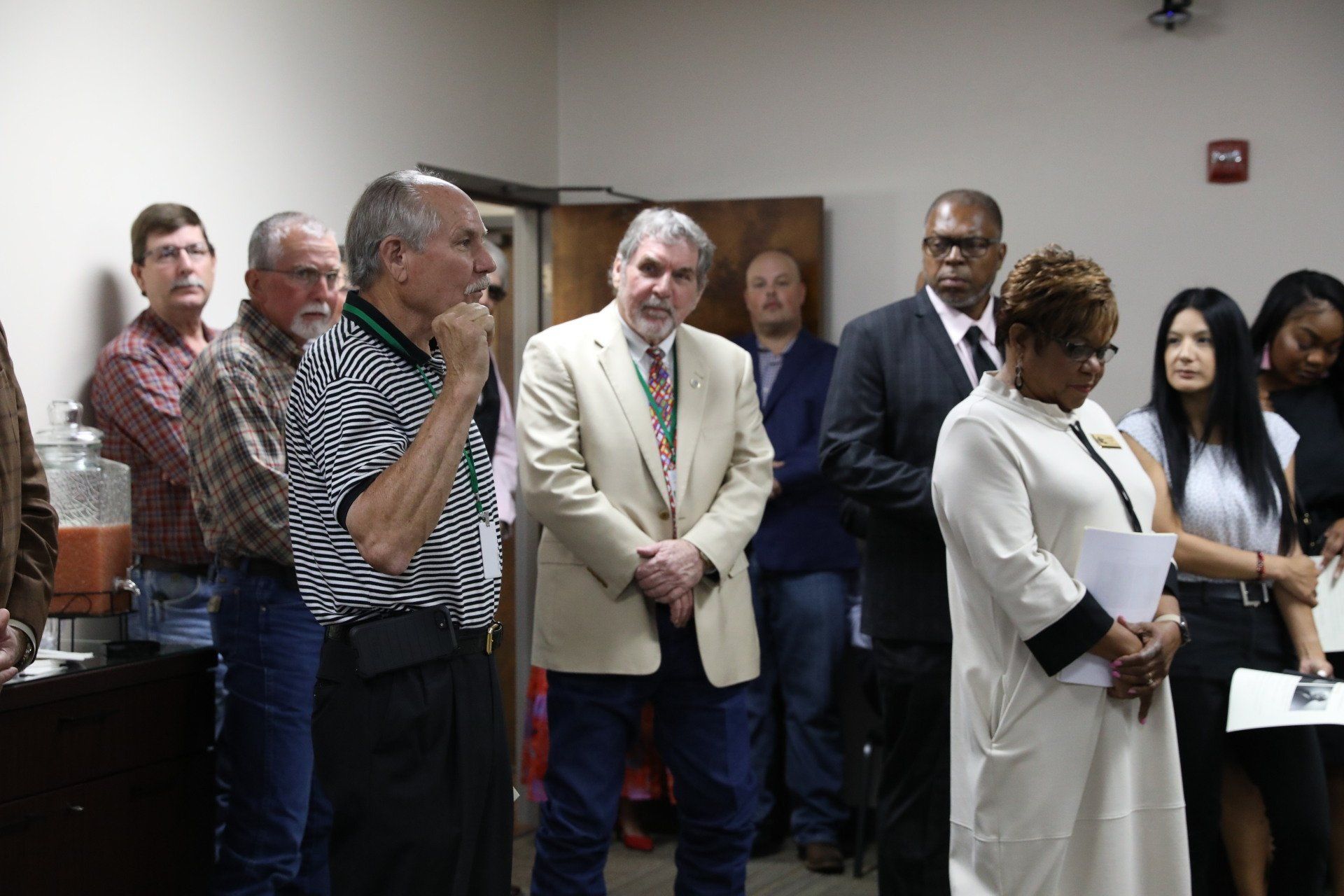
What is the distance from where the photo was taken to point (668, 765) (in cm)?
283

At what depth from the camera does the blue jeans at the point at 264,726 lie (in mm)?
2811

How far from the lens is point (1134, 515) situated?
2.35 meters

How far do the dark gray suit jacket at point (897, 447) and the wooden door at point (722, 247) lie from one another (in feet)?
5.61

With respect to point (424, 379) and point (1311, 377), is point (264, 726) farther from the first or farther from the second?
point (1311, 377)

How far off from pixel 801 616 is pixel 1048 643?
6.68ft

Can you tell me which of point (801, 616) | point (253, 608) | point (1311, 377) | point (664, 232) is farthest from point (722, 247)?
point (253, 608)

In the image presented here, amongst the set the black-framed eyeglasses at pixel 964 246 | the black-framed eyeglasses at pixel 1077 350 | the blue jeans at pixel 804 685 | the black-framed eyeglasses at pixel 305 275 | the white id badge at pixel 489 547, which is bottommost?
the blue jeans at pixel 804 685

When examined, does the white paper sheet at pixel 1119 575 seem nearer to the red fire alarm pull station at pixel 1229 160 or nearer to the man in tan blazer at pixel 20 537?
the man in tan blazer at pixel 20 537

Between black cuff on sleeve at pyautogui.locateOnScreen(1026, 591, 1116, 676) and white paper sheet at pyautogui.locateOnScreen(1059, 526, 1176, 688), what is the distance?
29 mm

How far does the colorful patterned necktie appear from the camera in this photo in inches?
113

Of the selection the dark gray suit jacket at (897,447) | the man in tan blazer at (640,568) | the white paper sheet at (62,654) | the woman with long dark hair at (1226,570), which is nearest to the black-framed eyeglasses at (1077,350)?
the dark gray suit jacket at (897,447)

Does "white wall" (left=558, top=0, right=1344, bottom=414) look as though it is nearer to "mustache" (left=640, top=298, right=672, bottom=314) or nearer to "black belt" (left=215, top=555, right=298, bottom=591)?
"mustache" (left=640, top=298, right=672, bottom=314)

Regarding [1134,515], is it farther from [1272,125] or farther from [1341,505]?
[1272,125]

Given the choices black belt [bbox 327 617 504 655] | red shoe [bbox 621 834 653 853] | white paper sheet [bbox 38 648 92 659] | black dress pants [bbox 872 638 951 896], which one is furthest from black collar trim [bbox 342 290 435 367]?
red shoe [bbox 621 834 653 853]
